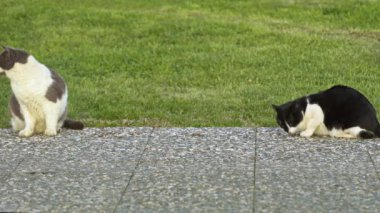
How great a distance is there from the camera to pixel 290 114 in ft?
27.7

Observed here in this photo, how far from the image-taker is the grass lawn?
10383 mm

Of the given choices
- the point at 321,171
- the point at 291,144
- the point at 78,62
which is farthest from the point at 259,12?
the point at 321,171

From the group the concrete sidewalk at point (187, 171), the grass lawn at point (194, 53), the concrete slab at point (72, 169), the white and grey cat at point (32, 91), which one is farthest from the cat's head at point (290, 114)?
the white and grey cat at point (32, 91)

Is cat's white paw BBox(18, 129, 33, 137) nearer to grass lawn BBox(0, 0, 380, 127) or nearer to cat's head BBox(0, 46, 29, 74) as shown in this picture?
cat's head BBox(0, 46, 29, 74)

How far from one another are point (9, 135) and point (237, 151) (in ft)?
8.34

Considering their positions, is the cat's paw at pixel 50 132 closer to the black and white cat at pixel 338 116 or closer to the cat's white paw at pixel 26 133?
the cat's white paw at pixel 26 133

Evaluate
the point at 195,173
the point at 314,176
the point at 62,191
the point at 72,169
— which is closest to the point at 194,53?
the point at 72,169

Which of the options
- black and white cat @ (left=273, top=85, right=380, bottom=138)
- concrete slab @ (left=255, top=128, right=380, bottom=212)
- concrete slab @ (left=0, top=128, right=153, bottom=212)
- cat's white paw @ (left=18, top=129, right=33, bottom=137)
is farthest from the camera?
cat's white paw @ (left=18, top=129, right=33, bottom=137)

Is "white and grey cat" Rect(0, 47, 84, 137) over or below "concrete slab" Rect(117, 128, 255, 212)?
over

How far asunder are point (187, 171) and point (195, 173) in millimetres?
102

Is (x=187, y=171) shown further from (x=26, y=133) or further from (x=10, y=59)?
(x=10, y=59)

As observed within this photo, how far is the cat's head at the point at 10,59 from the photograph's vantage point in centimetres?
819

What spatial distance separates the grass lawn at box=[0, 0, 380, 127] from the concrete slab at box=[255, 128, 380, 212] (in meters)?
1.48

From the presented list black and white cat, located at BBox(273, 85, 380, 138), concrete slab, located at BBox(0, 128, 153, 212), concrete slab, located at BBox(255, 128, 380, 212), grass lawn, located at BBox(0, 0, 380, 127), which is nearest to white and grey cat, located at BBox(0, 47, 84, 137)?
concrete slab, located at BBox(0, 128, 153, 212)
